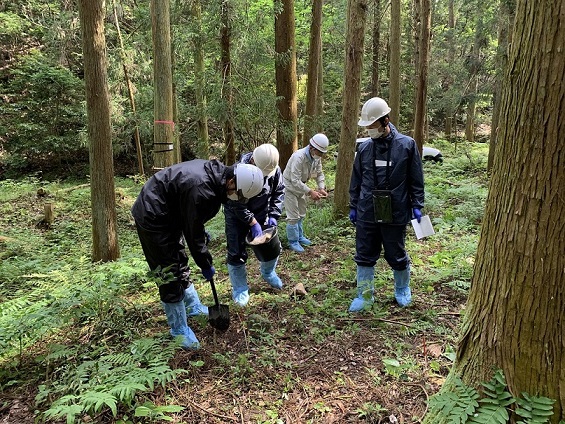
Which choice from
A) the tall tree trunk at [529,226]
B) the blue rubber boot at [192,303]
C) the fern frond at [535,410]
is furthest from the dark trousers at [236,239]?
the fern frond at [535,410]

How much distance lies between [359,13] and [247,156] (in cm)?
362

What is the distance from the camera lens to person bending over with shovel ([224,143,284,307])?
4957 mm

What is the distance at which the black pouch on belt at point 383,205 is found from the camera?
4254mm

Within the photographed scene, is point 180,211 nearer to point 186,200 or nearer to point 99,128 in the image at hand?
point 186,200

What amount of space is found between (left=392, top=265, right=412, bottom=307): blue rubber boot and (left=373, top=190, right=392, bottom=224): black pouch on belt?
2.15ft

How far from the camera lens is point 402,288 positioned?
4.62 metres

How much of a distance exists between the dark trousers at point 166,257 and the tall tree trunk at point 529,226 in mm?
2658

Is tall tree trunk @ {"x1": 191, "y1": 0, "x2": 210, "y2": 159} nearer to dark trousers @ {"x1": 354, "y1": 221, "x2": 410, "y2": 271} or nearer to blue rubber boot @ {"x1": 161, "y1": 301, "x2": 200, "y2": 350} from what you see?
dark trousers @ {"x1": 354, "y1": 221, "x2": 410, "y2": 271}

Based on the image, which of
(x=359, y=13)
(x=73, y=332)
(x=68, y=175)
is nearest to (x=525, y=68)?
(x=73, y=332)

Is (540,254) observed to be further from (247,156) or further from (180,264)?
(247,156)

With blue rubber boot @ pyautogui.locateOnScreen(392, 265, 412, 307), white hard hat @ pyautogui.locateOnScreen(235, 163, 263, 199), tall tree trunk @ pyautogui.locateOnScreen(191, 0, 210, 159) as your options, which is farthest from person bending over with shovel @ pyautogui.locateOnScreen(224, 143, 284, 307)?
tall tree trunk @ pyautogui.locateOnScreen(191, 0, 210, 159)

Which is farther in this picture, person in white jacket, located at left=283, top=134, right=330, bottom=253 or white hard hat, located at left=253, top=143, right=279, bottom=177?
person in white jacket, located at left=283, top=134, right=330, bottom=253

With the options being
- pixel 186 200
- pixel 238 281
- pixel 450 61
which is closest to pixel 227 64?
pixel 238 281

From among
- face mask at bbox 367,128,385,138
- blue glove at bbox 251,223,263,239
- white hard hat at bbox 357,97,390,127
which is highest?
white hard hat at bbox 357,97,390,127
